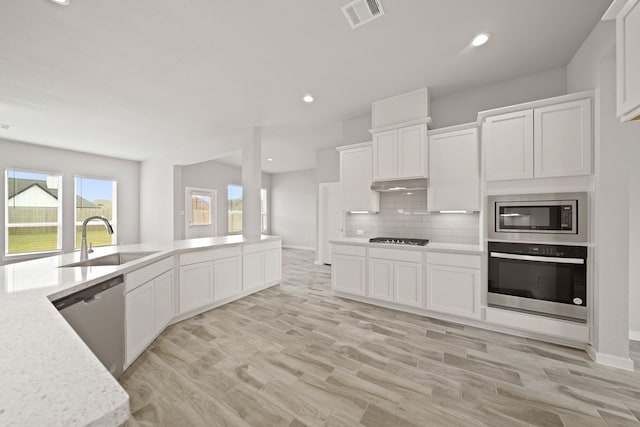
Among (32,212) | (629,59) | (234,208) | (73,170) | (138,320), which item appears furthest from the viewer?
(234,208)

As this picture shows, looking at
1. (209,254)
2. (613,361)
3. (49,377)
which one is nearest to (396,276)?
(613,361)

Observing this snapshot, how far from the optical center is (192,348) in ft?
7.92

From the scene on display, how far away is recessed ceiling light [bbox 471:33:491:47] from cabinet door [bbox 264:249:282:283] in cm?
389

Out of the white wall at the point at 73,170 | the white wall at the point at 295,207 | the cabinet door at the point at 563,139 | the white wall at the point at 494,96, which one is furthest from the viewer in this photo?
the white wall at the point at 295,207

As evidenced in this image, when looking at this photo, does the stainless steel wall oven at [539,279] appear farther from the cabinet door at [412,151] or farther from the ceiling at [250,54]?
the ceiling at [250,54]

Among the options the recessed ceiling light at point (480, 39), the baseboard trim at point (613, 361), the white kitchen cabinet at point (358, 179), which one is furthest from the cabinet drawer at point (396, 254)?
the recessed ceiling light at point (480, 39)

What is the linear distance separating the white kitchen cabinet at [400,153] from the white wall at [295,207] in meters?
5.10

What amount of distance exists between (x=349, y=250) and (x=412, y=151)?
1642 millimetres

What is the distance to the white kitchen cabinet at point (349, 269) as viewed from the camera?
3.58 metres

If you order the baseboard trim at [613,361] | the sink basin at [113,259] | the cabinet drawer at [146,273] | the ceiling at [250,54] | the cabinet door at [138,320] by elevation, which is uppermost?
the ceiling at [250,54]

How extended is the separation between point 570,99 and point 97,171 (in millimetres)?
9144

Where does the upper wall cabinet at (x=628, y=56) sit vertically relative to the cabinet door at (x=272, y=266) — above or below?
above

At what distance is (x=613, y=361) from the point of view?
6.97 feet

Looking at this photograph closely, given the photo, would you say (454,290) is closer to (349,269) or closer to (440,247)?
(440,247)
